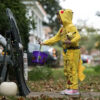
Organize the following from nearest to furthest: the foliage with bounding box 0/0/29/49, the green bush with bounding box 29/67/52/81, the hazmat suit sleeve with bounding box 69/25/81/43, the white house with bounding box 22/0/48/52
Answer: the hazmat suit sleeve with bounding box 69/25/81/43 < the foliage with bounding box 0/0/29/49 < the green bush with bounding box 29/67/52/81 < the white house with bounding box 22/0/48/52

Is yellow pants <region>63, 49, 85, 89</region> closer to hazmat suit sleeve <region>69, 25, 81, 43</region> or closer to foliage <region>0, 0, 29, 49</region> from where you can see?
hazmat suit sleeve <region>69, 25, 81, 43</region>

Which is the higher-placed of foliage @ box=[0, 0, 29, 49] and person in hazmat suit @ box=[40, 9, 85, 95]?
foliage @ box=[0, 0, 29, 49]

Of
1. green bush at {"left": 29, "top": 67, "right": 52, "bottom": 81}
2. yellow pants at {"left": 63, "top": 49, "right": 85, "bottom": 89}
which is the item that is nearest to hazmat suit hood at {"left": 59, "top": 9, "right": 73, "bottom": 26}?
yellow pants at {"left": 63, "top": 49, "right": 85, "bottom": 89}

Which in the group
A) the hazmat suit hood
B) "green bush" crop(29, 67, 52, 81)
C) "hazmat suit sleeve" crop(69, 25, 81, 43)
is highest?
the hazmat suit hood

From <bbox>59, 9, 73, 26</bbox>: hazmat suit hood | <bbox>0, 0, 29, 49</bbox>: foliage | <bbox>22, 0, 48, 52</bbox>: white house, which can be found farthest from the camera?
<bbox>22, 0, 48, 52</bbox>: white house

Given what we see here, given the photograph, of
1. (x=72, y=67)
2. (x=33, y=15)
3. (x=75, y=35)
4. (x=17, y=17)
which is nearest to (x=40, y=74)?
(x=17, y=17)

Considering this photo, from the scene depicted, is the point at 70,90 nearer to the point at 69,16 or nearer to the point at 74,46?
the point at 74,46

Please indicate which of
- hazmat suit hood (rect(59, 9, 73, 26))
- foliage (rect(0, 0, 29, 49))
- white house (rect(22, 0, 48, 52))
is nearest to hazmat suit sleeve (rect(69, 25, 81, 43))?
hazmat suit hood (rect(59, 9, 73, 26))

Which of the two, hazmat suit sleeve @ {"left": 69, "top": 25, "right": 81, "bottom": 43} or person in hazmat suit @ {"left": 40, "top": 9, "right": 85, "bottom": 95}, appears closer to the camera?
hazmat suit sleeve @ {"left": 69, "top": 25, "right": 81, "bottom": 43}

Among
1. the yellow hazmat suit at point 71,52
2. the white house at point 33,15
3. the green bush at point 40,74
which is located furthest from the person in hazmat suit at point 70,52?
the white house at point 33,15

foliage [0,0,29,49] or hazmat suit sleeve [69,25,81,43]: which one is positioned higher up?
foliage [0,0,29,49]

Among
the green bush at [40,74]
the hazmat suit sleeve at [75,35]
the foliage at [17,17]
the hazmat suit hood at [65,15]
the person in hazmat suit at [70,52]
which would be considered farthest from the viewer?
the green bush at [40,74]

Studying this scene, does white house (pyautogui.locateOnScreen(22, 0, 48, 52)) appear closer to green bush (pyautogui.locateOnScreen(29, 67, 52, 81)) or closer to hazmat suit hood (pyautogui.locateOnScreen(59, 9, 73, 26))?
green bush (pyautogui.locateOnScreen(29, 67, 52, 81))

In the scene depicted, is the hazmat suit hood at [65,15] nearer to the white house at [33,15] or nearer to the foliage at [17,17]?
the foliage at [17,17]
